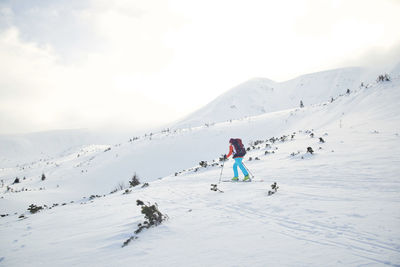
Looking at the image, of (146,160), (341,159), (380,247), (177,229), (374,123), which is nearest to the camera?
(380,247)

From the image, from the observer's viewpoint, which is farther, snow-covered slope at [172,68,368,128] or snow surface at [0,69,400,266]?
snow-covered slope at [172,68,368,128]

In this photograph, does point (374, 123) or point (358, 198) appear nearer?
point (358, 198)

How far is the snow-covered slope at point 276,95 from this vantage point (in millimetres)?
76375

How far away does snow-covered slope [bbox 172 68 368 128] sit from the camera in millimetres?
76375

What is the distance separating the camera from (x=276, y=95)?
88.3 meters

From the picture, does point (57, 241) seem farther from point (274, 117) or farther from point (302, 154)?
point (274, 117)

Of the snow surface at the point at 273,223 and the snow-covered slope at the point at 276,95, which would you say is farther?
the snow-covered slope at the point at 276,95

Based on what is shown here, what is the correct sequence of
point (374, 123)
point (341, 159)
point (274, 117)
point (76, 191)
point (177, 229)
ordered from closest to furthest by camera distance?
1. point (177, 229)
2. point (341, 159)
3. point (374, 123)
4. point (76, 191)
5. point (274, 117)

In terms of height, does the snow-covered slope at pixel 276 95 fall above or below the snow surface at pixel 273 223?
above

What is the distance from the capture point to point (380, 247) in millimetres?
3213

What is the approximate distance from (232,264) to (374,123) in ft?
48.2

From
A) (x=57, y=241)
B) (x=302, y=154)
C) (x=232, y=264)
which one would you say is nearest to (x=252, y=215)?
(x=232, y=264)

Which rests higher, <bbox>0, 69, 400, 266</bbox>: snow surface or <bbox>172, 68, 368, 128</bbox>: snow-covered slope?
<bbox>172, 68, 368, 128</bbox>: snow-covered slope

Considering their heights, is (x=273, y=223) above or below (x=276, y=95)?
below
